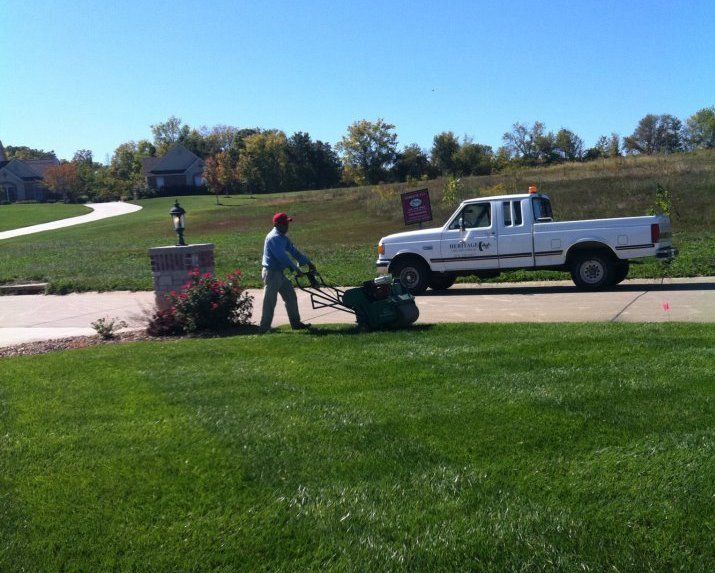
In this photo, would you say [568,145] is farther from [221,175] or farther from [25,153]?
[25,153]

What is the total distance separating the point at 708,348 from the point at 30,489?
6.13 m

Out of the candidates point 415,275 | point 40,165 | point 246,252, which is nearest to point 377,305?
point 415,275

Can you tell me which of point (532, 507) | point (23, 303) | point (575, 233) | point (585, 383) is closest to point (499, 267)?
point (575, 233)

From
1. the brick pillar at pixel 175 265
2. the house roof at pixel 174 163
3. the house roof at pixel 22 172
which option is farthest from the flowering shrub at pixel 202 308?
the house roof at pixel 22 172

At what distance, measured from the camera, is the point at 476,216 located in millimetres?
15656

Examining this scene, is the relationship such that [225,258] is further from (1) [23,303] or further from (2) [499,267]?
(2) [499,267]

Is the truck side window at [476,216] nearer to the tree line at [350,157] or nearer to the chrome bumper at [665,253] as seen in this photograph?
the chrome bumper at [665,253]

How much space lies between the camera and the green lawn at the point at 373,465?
11.9 ft

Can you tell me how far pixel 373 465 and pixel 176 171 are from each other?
109603mm

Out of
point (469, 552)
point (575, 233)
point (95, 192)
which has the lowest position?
point (469, 552)

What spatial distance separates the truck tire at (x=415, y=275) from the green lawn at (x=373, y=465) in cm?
848

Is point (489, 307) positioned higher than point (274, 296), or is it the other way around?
point (274, 296)

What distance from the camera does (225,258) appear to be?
24.2 meters

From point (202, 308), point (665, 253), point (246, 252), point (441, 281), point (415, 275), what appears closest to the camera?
point (202, 308)
